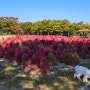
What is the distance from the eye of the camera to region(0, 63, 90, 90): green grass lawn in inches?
281

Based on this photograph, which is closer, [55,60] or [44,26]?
[55,60]

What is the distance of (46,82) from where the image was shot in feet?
24.5

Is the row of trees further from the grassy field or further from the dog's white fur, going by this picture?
the dog's white fur

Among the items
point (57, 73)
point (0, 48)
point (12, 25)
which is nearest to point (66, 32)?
point (12, 25)

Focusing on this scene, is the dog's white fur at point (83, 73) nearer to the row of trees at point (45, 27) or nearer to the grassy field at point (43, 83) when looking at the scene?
the grassy field at point (43, 83)

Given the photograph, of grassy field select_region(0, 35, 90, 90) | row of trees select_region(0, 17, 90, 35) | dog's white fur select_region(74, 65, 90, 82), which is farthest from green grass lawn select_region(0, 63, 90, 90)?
row of trees select_region(0, 17, 90, 35)

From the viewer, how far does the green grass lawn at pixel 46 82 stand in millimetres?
7141

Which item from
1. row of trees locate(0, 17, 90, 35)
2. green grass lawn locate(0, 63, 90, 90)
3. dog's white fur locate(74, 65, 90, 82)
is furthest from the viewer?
row of trees locate(0, 17, 90, 35)

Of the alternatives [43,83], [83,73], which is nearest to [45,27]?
[83,73]

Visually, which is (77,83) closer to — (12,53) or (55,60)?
(55,60)

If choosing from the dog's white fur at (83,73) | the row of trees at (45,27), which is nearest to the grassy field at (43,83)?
the dog's white fur at (83,73)

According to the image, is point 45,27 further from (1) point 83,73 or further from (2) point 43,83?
(2) point 43,83

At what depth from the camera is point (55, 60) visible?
32.2ft

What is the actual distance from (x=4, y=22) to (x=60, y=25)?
16791 mm
